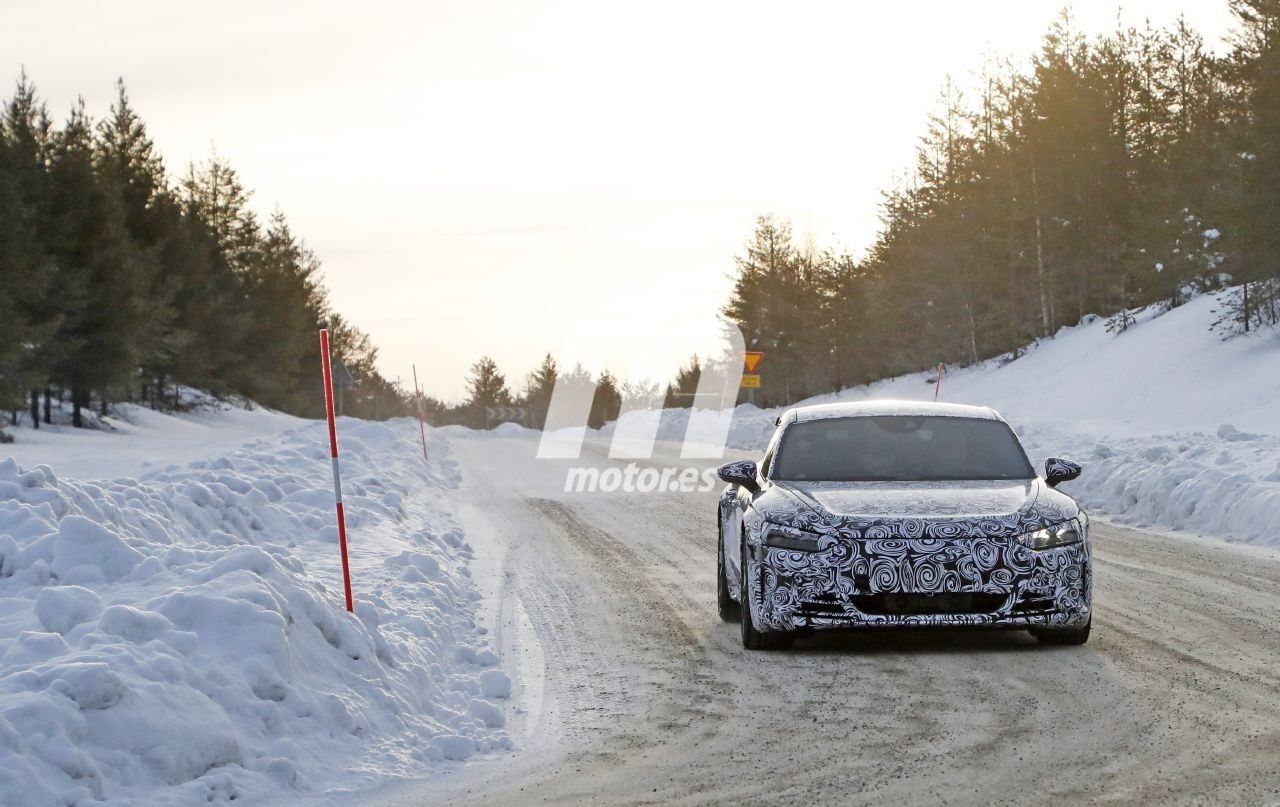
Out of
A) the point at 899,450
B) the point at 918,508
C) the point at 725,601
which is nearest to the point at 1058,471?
the point at 899,450

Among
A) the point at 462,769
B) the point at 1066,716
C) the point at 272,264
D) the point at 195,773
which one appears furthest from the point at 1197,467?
the point at 272,264

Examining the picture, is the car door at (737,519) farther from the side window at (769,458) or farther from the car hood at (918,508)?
the car hood at (918,508)

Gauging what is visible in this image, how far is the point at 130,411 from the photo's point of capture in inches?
1774

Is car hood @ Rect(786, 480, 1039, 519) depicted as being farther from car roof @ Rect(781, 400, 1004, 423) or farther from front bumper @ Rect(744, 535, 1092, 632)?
car roof @ Rect(781, 400, 1004, 423)

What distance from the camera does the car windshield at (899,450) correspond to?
359 inches

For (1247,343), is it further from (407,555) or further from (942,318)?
(407,555)

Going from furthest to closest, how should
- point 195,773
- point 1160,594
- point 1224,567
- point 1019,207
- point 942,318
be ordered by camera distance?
1. point 942,318
2. point 1019,207
3. point 1224,567
4. point 1160,594
5. point 195,773

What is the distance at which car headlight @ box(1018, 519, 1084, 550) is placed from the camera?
7.96 metres

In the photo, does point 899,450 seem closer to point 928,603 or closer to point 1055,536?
point 1055,536

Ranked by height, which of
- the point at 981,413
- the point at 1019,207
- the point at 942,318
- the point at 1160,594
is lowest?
the point at 1160,594

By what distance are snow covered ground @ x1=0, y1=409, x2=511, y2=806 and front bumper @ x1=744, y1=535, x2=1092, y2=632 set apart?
1922mm

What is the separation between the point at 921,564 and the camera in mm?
7855

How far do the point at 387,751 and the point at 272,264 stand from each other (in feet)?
219

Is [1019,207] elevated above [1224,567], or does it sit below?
above
